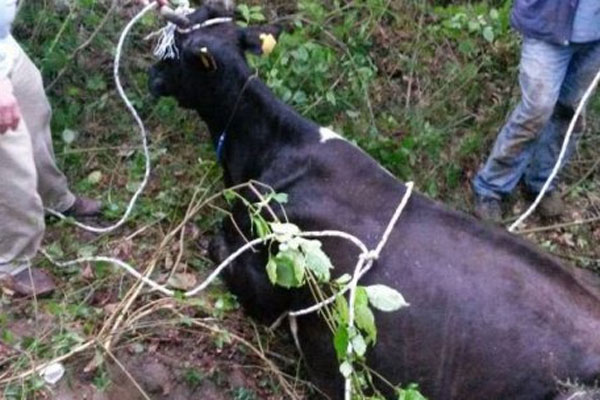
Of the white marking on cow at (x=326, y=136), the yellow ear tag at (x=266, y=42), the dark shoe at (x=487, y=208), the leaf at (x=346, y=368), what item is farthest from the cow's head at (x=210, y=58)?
the leaf at (x=346, y=368)

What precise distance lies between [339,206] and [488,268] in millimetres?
645

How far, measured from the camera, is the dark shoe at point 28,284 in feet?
16.5

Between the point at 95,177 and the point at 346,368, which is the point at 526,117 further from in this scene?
the point at 346,368

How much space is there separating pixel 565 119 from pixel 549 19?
0.78 metres

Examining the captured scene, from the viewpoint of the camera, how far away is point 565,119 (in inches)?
232

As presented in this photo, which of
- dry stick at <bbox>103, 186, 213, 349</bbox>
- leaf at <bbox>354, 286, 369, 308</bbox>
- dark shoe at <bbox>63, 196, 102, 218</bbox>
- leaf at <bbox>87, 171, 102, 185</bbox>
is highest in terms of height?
leaf at <bbox>354, 286, 369, 308</bbox>

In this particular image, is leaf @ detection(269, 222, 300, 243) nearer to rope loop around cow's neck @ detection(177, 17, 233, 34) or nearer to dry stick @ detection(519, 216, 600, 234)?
rope loop around cow's neck @ detection(177, 17, 233, 34)

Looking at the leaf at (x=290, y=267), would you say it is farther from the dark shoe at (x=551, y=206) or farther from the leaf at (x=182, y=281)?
the dark shoe at (x=551, y=206)

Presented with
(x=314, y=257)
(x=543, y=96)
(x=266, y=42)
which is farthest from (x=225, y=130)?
(x=314, y=257)

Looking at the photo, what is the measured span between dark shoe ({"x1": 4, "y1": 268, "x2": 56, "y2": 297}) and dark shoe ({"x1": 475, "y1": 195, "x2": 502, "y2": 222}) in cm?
220

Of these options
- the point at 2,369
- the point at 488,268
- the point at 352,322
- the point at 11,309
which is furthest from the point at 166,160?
the point at 352,322

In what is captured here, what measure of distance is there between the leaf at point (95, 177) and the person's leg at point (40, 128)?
32cm

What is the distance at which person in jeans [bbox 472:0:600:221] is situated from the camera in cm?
527

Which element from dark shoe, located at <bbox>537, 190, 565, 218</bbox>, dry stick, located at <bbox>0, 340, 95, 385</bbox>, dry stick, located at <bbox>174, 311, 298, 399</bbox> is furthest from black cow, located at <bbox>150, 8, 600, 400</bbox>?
dark shoe, located at <bbox>537, 190, 565, 218</bbox>
